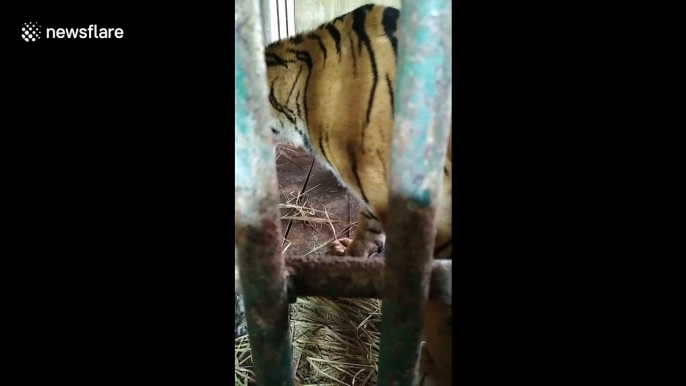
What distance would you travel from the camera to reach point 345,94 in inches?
50.9

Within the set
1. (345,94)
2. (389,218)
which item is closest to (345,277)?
(389,218)

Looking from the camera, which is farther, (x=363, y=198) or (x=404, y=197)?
(x=363, y=198)

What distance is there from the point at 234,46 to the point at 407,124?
19 cm

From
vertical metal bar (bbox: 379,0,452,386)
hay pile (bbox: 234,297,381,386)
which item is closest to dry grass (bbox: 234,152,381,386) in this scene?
hay pile (bbox: 234,297,381,386)

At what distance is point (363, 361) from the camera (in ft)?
3.27

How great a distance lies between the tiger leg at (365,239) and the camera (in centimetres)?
179

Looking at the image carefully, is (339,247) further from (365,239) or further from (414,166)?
(414,166)

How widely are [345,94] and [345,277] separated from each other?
820 millimetres
